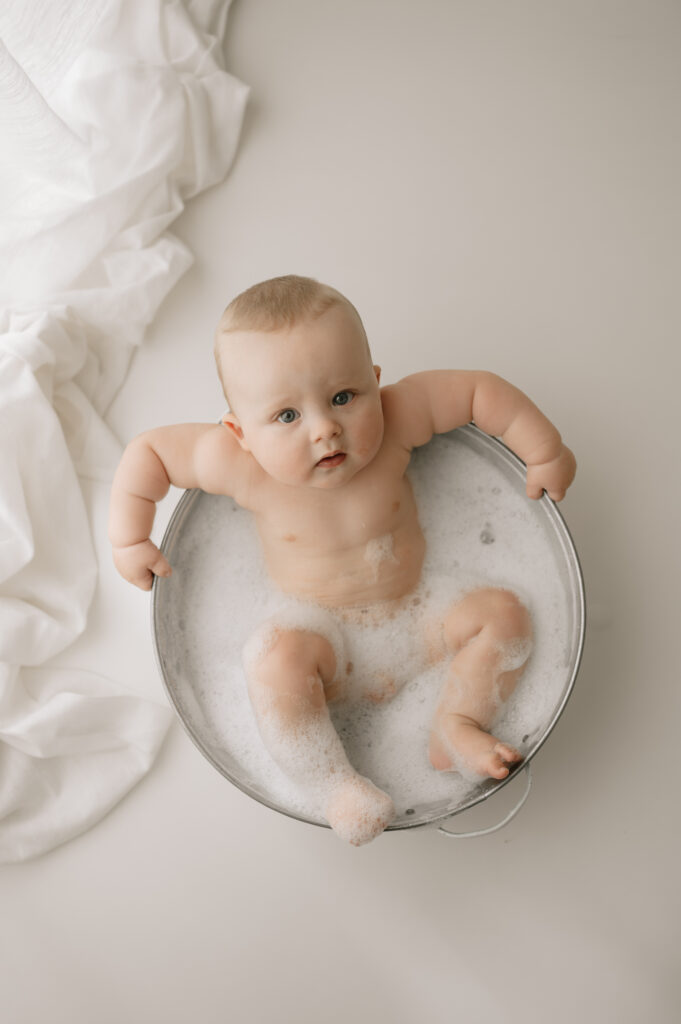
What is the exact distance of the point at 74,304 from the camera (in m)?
1.20

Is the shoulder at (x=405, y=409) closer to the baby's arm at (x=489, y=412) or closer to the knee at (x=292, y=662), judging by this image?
the baby's arm at (x=489, y=412)

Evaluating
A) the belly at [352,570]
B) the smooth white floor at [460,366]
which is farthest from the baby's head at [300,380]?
the smooth white floor at [460,366]

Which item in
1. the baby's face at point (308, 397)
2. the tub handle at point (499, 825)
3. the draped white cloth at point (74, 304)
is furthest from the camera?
the draped white cloth at point (74, 304)

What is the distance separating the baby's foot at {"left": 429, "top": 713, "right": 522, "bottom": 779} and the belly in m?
0.17

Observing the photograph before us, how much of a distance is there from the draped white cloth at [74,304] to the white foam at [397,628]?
0.12 metres

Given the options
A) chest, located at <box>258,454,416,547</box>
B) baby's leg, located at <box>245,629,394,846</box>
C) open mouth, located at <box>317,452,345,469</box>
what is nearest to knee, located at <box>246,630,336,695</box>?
baby's leg, located at <box>245,629,394,846</box>

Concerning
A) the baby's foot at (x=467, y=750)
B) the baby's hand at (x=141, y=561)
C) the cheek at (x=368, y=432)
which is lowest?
the baby's foot at (x=467, y=750)

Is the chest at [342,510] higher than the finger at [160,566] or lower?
higher

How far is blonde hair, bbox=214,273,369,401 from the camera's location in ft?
2.82

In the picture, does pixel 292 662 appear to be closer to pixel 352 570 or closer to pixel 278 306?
pixel 352 570

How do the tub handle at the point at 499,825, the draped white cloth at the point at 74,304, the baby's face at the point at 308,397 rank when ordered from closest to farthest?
the baby's face at the point at 308,397 → the tub handle at the point at 499,825 → the draped white cloth at the point at 74,304

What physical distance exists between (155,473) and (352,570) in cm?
25

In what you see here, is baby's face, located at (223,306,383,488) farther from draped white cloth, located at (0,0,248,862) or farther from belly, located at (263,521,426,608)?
draped white cloth, located at (0,0,248,862)

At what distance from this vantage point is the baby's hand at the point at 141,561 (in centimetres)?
99
